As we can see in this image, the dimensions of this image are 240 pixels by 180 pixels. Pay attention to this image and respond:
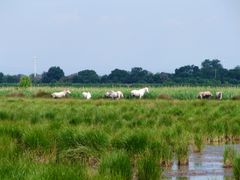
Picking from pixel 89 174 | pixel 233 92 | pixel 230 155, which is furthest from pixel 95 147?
pixel 233 92

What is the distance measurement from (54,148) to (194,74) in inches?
4129

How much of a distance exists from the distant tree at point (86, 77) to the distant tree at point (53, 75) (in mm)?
4204

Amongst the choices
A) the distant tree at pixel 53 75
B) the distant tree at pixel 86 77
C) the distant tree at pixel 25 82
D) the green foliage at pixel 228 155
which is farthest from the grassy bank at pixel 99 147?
the distant tree at pixel 53 75

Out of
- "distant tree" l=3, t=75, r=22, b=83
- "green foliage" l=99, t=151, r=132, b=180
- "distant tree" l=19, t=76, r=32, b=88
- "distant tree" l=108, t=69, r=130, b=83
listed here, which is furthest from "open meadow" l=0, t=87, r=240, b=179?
"distant tree" l=3, t=75, r=22, b=83

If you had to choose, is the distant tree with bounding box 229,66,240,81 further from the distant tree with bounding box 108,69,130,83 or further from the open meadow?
the open meadow

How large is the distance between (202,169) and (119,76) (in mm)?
102208

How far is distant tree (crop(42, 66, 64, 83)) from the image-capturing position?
122062 mm

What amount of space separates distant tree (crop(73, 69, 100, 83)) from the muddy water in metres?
98.2

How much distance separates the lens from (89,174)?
10109 mm

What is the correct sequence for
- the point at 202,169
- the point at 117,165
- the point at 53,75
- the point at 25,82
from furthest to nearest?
the point at 53,75
the point at 25,82
the point at 202,169
the point at 117,165

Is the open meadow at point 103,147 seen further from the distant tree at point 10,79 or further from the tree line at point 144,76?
the distant tree at point 10,79

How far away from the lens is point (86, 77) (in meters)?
117

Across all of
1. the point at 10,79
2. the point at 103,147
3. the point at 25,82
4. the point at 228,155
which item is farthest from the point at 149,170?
the point at 10,79

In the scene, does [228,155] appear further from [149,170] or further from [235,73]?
[235,73]
